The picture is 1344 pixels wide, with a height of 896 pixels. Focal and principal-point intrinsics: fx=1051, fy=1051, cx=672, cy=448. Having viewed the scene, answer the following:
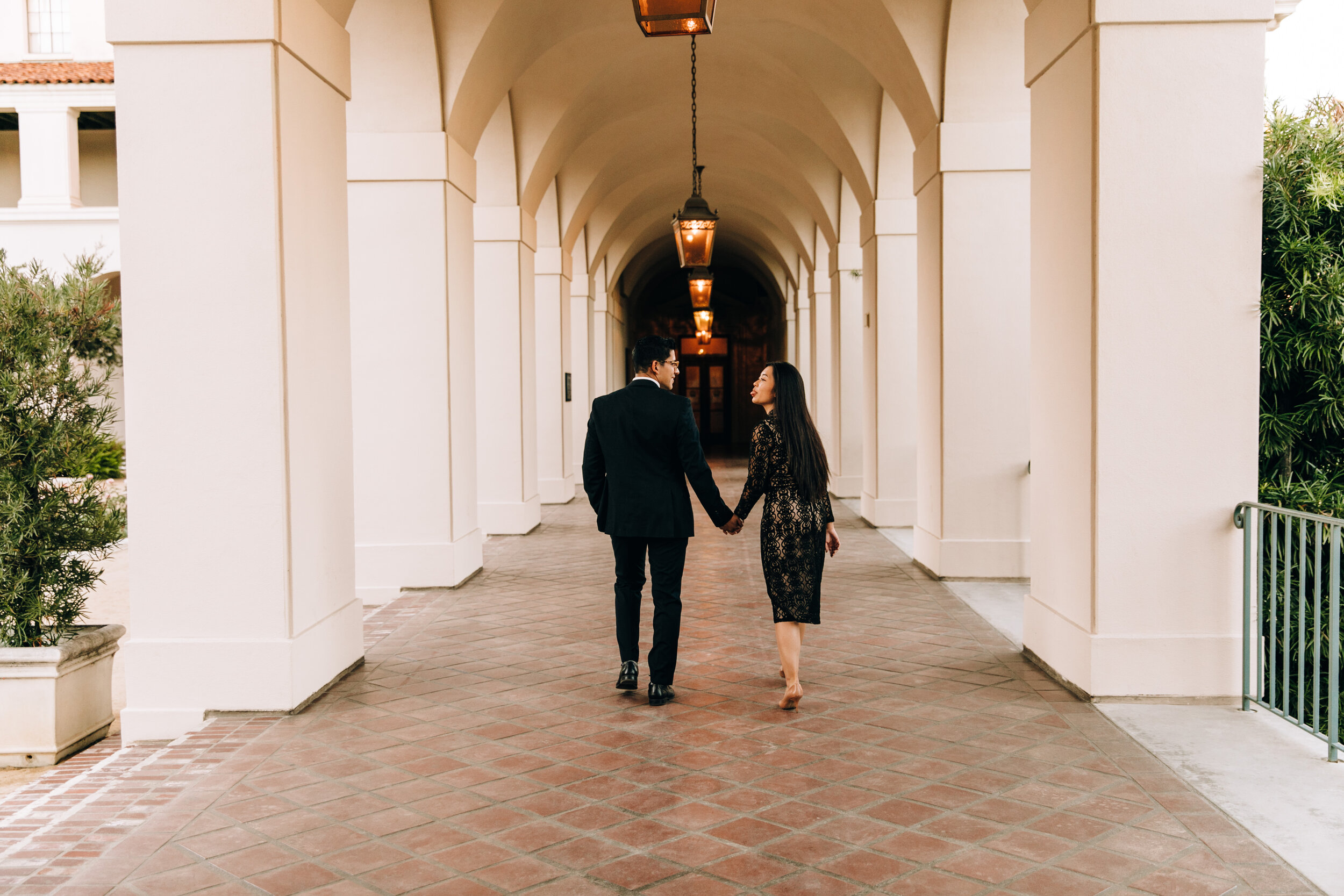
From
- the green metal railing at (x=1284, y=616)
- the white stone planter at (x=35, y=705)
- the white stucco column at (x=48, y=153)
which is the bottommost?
→ the white stone planter at (x=35, y=705)

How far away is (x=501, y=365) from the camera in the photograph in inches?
472

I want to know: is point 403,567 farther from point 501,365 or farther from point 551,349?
point 551,349

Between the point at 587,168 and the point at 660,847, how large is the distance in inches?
518

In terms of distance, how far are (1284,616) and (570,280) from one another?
43.9ft

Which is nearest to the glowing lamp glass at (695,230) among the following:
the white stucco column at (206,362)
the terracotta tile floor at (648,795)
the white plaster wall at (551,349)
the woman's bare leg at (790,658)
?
the white plaster wall at (551,349)

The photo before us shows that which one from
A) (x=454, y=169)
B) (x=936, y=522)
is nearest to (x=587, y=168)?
(x=454, y=169)

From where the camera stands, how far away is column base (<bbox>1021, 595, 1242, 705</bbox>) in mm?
5137

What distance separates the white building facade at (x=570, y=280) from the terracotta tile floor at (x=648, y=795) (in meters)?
0.62

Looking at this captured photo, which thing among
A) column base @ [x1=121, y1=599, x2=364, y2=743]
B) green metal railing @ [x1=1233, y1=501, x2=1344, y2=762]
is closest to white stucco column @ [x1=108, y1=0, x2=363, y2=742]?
column base @ [x1=121, y1=599, x2=364, y2=743]

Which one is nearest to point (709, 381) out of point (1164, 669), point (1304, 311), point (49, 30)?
point (49, 30)

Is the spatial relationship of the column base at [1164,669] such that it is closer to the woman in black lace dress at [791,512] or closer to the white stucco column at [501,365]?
the woman in black lace dress at [791,512]

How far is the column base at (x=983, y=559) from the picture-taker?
873 cm

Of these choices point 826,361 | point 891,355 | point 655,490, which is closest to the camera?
point 655,490

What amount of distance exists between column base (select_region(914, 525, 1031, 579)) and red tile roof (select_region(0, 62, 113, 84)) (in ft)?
65.6
